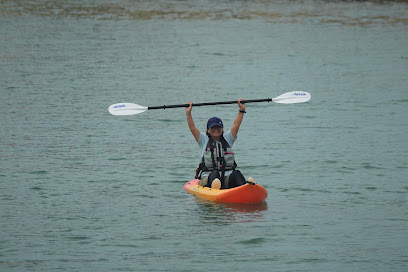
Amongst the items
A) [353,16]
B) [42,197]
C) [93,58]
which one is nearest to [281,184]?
[42,197]

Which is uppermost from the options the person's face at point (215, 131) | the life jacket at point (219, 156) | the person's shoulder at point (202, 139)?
the person's face at point (215, 131)

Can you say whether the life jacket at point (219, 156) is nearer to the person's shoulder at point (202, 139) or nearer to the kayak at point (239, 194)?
the person's shoulder at point (202, 139)

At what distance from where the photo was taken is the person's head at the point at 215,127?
1341 centimetres

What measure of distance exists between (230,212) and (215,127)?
150 cm

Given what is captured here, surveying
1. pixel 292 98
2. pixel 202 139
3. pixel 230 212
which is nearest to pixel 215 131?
pixel 202 139

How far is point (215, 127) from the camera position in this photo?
13469 mm

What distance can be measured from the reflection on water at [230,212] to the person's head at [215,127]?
113 centimetres

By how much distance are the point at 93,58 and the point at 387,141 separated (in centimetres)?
1647

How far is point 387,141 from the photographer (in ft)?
63.0

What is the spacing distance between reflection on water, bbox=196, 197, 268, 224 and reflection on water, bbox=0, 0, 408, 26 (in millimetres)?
31474

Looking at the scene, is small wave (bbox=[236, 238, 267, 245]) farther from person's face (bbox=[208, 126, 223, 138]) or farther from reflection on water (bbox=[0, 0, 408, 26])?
reflection on water (bbox=[0, 0, 408, 26])

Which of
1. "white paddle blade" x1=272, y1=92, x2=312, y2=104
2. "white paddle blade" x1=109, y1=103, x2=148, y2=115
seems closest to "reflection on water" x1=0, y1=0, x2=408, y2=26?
"white paddle blade" x1=272, y1=92, x2=312, y2=104

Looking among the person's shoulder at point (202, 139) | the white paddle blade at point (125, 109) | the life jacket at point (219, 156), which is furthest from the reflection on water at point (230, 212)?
the white paddle blade at point (125, 109)

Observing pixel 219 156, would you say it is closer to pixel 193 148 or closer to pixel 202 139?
pixel 202 139
